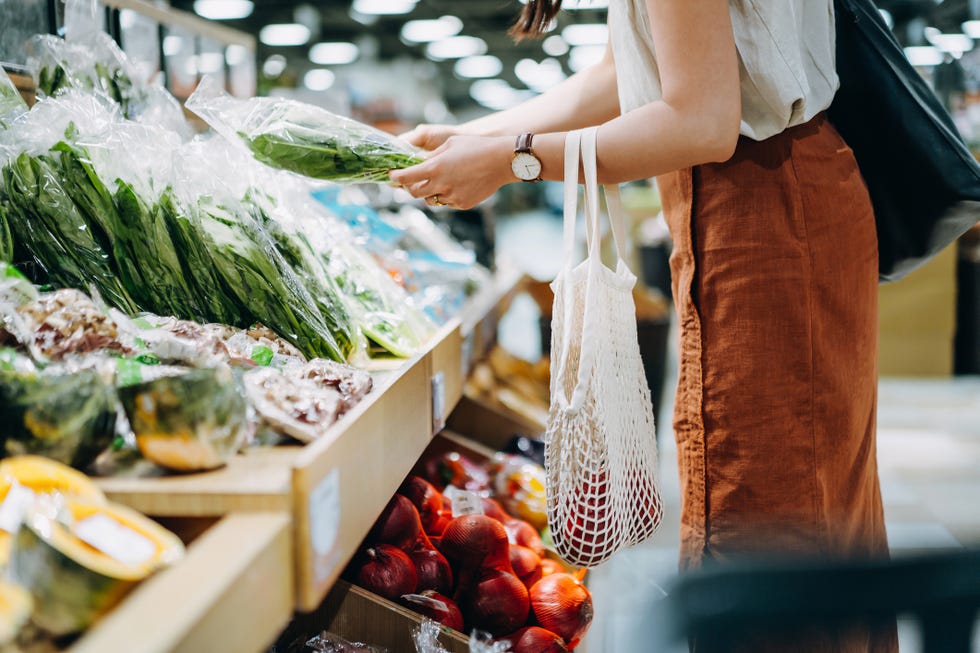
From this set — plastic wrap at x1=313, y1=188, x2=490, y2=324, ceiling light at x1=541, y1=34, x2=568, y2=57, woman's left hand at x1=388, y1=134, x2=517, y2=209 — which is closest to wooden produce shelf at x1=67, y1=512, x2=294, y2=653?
woman's left hand at x1=388, y1=134, x2=517, y2=209

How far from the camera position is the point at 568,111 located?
167 centimetres

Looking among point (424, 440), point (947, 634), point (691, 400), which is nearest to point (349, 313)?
point (424, 440)

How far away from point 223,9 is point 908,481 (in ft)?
42.5

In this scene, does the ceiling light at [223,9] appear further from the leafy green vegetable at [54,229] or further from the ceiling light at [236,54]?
the leafy green vegetable at [54,229]

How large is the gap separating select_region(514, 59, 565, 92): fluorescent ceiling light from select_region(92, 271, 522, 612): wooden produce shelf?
768 inches

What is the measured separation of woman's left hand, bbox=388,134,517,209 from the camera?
1.28 m

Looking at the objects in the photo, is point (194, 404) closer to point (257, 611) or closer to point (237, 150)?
point (257, 611)

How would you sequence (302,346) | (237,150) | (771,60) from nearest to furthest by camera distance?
1. (771,60)
2. (302,346)
3. (237,150)

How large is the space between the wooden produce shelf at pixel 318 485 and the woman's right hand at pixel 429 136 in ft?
1.90

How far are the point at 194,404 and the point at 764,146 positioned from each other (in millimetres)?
872

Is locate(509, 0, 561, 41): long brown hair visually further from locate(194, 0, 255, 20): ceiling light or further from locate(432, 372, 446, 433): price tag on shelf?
locate(194, 0, 255, 20): ceiling light

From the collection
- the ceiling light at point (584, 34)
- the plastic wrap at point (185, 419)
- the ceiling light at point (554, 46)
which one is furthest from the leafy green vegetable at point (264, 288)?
the ceiling light at point (554, 46)

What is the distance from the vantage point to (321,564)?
813 mm

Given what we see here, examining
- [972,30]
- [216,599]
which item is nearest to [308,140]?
[216,599]
